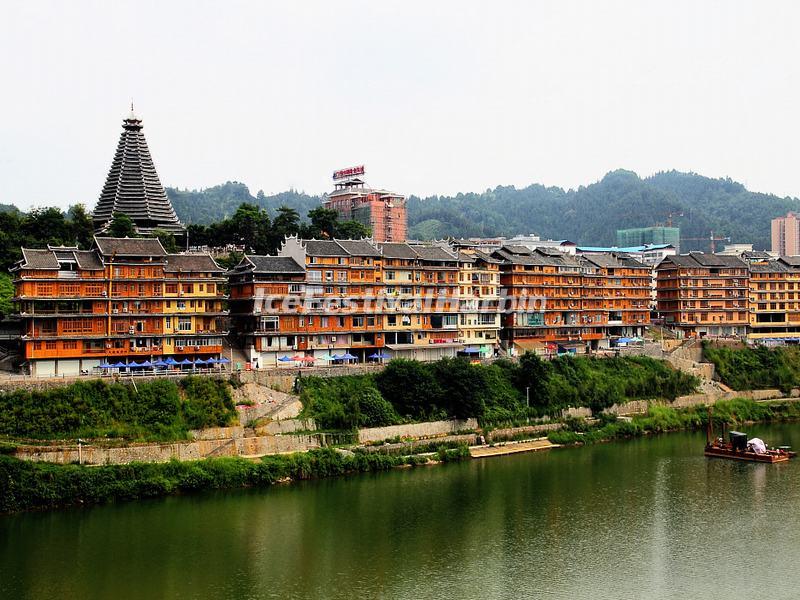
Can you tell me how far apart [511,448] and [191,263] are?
21.9 m

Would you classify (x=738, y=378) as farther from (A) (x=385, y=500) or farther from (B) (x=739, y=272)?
(A) (x=385, y=500)

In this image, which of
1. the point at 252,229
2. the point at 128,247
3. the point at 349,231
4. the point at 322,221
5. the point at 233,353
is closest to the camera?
the point at 128,247

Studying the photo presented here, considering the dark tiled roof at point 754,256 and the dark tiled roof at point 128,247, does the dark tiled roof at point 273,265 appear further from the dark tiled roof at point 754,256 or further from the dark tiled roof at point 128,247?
the dark tiled roof at point 754,256

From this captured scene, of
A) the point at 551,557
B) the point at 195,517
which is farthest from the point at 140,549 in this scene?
the point at 551,557

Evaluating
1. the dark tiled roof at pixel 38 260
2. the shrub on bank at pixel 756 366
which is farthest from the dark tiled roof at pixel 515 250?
the dark tiled roof at pixel 38 260

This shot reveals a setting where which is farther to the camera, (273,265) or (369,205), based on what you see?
(369,205)

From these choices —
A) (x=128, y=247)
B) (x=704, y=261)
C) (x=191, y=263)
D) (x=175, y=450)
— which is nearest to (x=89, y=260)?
(x=128, y=247)

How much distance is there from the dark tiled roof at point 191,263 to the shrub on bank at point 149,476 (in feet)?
43.4

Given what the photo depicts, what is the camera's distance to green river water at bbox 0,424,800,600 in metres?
31.5

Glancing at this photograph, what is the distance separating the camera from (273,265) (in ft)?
184

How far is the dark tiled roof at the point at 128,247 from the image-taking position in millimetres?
49656

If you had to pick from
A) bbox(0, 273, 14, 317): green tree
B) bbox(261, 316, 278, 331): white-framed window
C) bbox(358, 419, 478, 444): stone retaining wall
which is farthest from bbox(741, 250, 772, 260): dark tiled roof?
bbox(0, 273, 14, 317): green tree

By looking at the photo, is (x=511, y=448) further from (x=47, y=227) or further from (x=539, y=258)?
(x=47, y=227)

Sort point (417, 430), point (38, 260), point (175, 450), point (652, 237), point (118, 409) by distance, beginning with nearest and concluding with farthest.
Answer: point (175, 450) → point (118, 409) → point (38, 260) → point (417, 430) → point (652, 237)
